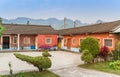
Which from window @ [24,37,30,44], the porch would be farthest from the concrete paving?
window @ [24,37,30,44]

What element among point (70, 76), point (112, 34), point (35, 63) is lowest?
point (70, 76)

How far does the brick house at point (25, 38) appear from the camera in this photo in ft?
121

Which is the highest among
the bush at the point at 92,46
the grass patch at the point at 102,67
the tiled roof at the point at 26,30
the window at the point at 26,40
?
the tiled roof at the point at 26,30

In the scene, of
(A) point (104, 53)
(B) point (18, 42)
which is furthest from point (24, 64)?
(B) point (18, 42)

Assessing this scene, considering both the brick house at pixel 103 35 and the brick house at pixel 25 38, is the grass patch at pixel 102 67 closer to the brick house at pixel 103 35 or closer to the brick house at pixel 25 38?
the brick house at pixel 103 35

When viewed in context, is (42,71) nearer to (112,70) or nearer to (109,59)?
(112,70)

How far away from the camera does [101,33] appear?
27.7 meters

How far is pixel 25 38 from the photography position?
1497 inches

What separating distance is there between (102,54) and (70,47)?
55.4 feet

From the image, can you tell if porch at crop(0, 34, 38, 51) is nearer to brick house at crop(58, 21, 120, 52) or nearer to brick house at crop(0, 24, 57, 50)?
brick house at crop(0, 24, 57, 50)

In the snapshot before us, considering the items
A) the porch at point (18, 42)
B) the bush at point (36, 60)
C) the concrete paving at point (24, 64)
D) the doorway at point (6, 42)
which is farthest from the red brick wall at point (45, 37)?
the bush at point (36, 60)

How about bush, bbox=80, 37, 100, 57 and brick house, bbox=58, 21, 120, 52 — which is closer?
bush, bbox=80, 37, 100, 57

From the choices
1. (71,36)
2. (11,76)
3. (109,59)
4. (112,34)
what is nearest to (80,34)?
(71,36)

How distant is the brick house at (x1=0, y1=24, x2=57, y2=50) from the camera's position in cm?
3675
